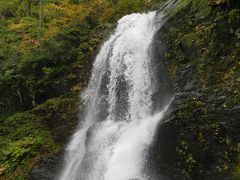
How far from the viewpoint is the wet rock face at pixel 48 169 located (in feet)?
40.0

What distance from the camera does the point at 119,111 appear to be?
12.2m

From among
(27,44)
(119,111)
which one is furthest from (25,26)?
(119,111)

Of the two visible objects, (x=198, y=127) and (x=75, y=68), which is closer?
(x=198, y=127)

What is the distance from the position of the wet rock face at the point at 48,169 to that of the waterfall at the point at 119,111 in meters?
0.31

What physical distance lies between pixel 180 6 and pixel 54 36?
7257 mm

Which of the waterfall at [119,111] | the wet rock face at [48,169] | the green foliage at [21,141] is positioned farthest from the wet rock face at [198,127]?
the green foliage at [21,141]

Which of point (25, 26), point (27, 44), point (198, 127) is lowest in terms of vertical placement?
point (198, 127)

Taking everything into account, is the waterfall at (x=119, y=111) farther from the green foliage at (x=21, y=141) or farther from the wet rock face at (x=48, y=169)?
the green foliage at (x=21, y=141)

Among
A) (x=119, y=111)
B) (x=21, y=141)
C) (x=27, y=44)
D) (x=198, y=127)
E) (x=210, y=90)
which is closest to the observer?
(x=198, y=127)

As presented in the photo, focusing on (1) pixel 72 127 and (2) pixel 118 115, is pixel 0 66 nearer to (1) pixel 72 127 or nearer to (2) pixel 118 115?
(1) pixel 72 127

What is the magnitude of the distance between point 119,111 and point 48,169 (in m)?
3.31

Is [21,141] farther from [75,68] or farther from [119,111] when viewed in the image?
[119,111]

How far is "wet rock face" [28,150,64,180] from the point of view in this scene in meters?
12.2

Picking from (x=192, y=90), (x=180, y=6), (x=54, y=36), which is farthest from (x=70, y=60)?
(x=192, y=90)
